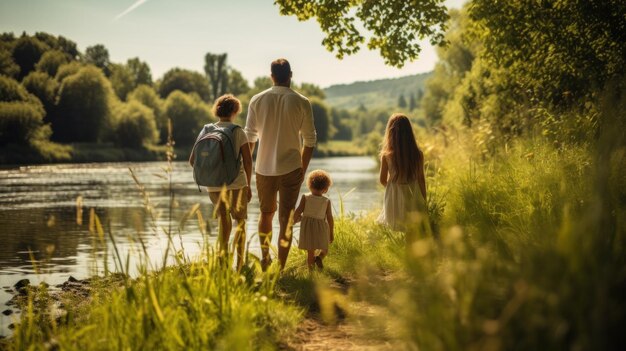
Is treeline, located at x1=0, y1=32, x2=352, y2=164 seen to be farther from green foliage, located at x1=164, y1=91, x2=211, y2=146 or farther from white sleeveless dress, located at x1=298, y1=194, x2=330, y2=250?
white sleeveless dress, located at x1=298, y1=194, x2=330, y2=250

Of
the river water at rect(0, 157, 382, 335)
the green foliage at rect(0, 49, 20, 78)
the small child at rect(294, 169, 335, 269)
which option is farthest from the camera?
the green foliage at rect(0, 49, 20, 78)

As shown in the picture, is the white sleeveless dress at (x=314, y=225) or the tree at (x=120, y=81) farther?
the tree at (x=120, y=81)

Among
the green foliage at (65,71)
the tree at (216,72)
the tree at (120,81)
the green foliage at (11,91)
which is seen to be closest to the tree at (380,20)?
the green foliage at (11,91)

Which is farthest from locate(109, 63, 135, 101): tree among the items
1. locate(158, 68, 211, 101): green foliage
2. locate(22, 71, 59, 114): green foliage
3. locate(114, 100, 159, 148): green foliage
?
locate(22, 71, 59, 114): green foliage

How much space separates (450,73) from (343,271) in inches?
1433

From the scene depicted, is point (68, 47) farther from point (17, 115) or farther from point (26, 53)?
point (17, 115)

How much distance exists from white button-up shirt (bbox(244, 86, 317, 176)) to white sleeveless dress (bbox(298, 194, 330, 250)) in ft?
1.75

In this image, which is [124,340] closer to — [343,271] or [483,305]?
[483,305]

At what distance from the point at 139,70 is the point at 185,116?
106ft

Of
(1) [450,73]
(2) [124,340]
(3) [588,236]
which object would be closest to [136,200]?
(2) [124,340]

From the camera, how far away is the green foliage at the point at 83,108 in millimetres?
50156

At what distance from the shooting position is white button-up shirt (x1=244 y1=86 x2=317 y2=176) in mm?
5383

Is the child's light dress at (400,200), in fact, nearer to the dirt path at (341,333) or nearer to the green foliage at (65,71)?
the dirt path at (341,333)

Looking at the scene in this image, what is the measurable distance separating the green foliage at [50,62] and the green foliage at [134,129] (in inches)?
407
